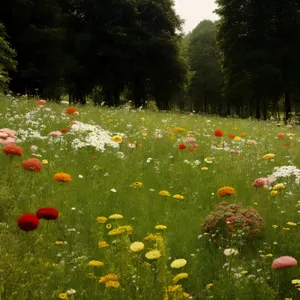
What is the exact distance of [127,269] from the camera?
3223 mm

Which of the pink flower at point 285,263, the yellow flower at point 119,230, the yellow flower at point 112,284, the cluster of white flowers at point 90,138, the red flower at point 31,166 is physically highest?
the cluster of white flowers at point 90,138

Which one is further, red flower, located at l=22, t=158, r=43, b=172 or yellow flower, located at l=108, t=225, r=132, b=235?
red flower, located at l=22, t=158, r=43, b=172

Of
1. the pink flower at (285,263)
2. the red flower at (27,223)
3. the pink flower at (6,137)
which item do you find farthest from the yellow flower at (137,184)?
the pink flower at (285,263)

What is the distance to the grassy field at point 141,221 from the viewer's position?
3.14 meters

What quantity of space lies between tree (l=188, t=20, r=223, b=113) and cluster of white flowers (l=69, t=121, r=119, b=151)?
37089 millimetres

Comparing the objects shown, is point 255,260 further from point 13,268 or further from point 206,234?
point 13,268

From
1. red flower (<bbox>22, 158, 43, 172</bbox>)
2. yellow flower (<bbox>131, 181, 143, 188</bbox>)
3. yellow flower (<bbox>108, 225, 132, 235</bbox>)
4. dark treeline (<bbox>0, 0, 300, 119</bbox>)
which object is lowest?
yellow flower (<bbox>108, 225, 132, 235</bbox>)

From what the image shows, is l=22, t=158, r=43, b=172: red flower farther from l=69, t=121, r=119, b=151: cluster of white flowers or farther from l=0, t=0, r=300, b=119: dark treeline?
l=0, t=0, r=300, b=119: dark treeline

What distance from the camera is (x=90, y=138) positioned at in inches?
288

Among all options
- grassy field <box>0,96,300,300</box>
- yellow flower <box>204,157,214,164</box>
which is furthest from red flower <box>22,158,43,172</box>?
yellow flower <box>204,157,214,164</box>

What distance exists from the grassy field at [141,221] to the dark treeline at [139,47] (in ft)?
43.4

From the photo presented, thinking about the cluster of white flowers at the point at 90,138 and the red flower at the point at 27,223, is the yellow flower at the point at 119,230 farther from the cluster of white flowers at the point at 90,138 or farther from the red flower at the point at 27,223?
the cluster of white flowers at the point at 90,138

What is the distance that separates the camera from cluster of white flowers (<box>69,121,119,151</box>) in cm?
702

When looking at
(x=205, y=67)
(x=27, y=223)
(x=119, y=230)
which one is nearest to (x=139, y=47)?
(x=205, y=67)
